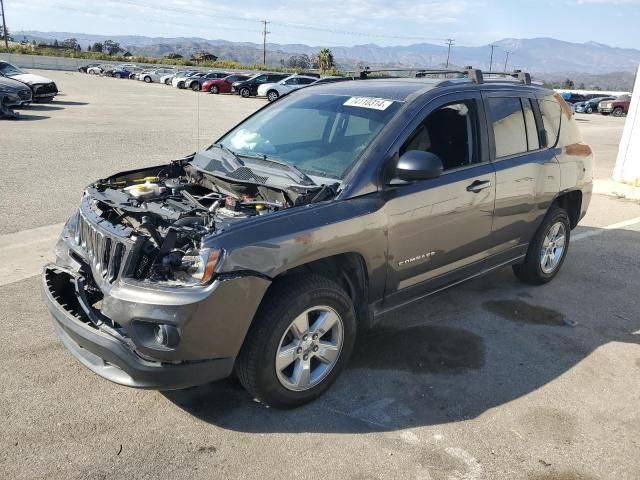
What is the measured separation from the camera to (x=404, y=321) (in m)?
4.66

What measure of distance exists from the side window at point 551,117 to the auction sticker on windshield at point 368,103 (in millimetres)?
1912

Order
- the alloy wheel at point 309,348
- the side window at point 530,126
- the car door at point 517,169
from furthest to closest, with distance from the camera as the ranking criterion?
the side window at point 530,126
the car door at point 517,169
the alloy wheel at point 309,348

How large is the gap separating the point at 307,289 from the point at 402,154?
1170mm

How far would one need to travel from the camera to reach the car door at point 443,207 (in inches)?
148

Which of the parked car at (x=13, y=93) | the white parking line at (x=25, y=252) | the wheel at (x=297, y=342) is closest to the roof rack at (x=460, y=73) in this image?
the wheel at (x=297, y=342)

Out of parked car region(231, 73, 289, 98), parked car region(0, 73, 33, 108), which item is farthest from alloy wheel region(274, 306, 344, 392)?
parked car region(231, 73, 289, 98)

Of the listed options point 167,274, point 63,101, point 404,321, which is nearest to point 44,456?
point 167,274

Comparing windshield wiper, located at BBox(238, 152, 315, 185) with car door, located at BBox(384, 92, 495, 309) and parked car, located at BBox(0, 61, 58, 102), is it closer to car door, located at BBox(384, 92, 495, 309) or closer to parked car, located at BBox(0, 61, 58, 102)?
car door, located at BBox(384, 92, 495, 309)

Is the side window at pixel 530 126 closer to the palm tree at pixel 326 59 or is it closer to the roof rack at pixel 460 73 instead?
the roof rack at pixel 460 73

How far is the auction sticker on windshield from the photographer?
400 centimetres

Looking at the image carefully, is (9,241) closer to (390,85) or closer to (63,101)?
(390,85)

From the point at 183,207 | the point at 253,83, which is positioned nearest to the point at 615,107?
the point at 253,83

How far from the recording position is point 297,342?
10.8 ft

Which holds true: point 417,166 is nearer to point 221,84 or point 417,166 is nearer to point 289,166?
point 289,166
